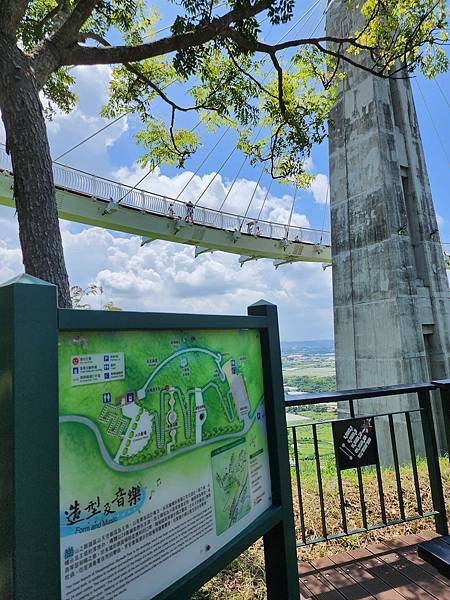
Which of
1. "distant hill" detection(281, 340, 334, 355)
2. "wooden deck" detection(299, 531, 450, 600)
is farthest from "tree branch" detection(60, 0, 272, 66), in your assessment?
"wooden deck" detection(299, 531, 450, 600)

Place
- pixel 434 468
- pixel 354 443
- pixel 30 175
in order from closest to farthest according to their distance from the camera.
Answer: pixel 354 443 → pixel 434 468 → pixel 30 175

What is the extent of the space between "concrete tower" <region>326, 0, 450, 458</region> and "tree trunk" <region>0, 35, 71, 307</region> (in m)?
5.29

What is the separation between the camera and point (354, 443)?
72.5 inches

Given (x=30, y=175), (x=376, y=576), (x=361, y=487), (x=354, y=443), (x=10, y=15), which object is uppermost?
(x=10, y=15)

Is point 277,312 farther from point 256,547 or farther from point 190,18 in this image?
point 190,18

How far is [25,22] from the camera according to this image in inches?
139

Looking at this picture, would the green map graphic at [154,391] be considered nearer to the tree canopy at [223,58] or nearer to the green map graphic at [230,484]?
the green map graphic at [230,484]

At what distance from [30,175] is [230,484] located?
206 centimetres

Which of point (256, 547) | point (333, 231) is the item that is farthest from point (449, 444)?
point (333, 231)

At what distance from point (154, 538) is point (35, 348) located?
1.60 ft

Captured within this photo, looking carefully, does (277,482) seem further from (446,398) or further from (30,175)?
(30,175)

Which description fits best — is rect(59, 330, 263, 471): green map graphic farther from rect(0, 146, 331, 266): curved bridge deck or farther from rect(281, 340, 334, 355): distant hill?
rect(0, 146, 331, 266): curved bridge deck

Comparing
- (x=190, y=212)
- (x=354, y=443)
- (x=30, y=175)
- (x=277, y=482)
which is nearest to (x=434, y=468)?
(x=354, y=443)

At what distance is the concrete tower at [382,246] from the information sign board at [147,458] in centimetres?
599
